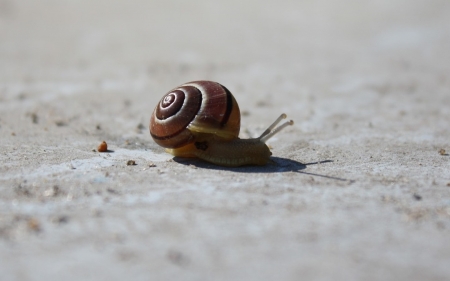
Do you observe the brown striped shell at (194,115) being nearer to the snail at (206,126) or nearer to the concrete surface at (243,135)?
the snail at (206,126)

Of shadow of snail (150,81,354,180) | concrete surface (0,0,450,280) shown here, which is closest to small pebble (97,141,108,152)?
concrete surface (0,0,450,280)

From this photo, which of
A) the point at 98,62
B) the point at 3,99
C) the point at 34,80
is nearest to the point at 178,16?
the point at 98,62

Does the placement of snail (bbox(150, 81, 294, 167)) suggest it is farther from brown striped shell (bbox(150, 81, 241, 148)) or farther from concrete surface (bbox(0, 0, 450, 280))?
concrete surface (bbox(0, 0, 450, 280))

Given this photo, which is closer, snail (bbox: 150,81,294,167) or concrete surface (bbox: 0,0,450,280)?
concrete surface (bbox: 0,0,450,280)

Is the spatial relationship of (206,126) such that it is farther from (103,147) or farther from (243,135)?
(243,135)

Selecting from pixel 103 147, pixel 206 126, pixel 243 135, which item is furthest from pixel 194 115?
pixel 243 135

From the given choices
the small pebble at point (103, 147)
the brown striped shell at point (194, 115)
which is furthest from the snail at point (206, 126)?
the small pebble at point (103, 147)
